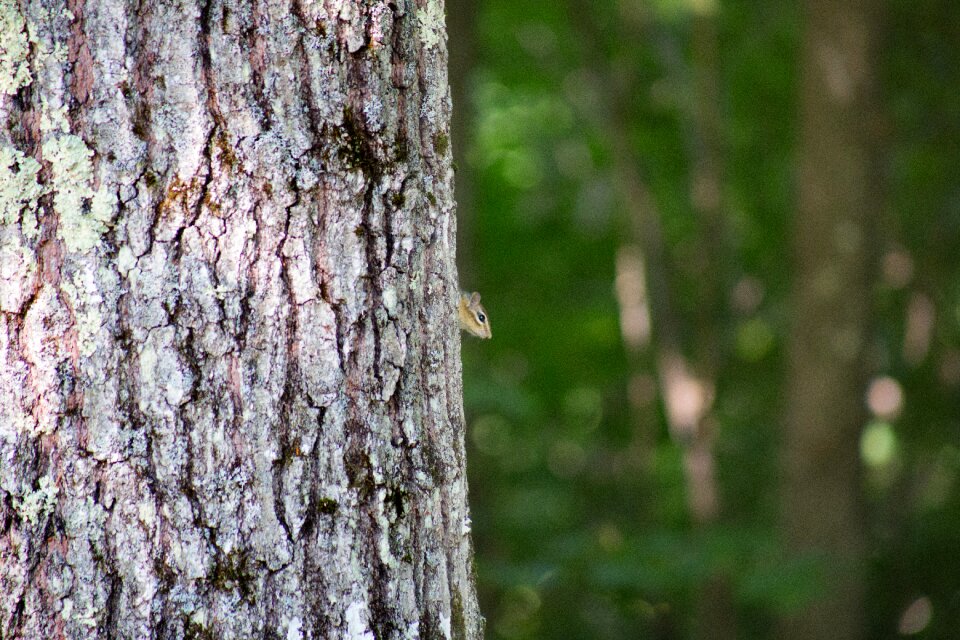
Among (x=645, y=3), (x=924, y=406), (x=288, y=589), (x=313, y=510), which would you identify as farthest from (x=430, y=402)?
(x=924, y=406)

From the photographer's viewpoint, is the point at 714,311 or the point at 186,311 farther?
the point at 714,311

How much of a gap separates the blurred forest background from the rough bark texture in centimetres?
265

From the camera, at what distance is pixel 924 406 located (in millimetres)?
8570

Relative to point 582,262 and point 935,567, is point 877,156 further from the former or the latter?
point 582,262

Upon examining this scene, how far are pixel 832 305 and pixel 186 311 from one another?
224 inches

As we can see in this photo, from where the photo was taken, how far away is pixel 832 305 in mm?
6406

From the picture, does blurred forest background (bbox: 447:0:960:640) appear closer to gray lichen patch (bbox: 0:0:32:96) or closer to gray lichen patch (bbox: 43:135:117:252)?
gray lichen patch (bbox: 43:135:117:252)

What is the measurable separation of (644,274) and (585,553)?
13.1ft

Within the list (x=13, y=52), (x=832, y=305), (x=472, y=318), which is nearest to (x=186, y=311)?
(x=13, y=52)

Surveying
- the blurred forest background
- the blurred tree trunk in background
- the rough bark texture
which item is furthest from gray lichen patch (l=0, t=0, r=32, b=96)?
the blurred tree trunk in background

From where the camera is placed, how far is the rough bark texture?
138cm

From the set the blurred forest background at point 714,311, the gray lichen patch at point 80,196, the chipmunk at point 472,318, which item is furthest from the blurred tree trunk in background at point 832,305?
the gray lichen patch at point 80,196

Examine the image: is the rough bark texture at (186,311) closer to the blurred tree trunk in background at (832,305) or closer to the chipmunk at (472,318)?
the chipmunk at (472,318)

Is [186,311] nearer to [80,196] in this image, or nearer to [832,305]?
[80,196]
